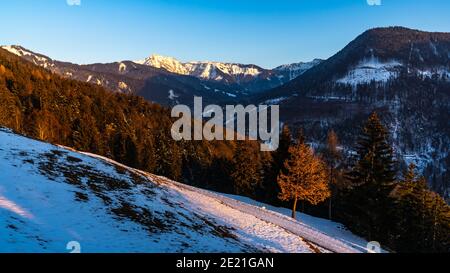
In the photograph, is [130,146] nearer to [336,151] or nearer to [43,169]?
[336,151]

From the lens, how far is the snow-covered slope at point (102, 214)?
17.6 m

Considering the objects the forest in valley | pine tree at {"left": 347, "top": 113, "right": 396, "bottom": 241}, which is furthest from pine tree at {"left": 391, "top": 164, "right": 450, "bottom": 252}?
pine tree at {"left": 347, "top": 113, "right": 396, "bottom": 241}

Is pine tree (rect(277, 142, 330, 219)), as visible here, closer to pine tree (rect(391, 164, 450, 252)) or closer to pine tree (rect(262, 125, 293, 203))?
pine tree (rect(391, 164, 450, 252))

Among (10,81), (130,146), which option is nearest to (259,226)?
(130,146)

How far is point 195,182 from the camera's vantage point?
352ft

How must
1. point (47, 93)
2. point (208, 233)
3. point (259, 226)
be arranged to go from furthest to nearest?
point (47, 93) < point (259, 226) < point (208, 233)

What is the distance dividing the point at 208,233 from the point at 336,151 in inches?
1412

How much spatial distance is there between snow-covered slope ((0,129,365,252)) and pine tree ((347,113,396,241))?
963cm

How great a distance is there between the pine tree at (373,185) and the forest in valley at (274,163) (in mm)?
103

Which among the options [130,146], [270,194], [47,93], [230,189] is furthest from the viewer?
[47,93]

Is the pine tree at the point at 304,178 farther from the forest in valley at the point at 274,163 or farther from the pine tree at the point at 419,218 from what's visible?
the pine tree at the point at 419,218

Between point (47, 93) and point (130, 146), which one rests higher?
point (47, 93)

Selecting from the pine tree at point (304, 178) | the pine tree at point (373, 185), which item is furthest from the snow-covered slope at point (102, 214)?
the pine tree at point (304, 178)

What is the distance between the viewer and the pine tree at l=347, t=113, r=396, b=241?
43.2 metres
